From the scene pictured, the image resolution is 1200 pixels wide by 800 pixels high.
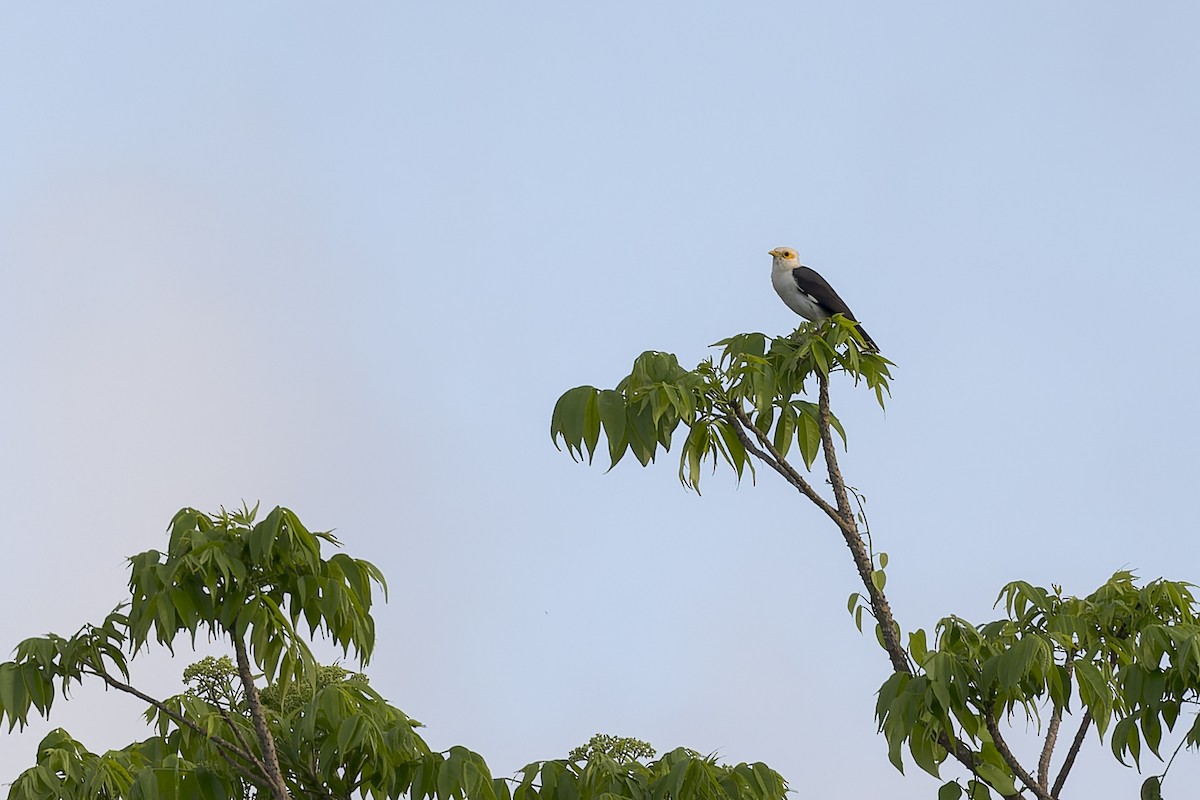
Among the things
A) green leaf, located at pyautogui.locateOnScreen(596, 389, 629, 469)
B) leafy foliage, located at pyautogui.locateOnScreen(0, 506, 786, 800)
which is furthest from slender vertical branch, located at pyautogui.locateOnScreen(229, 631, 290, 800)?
green leaf, located at pyautogui.locateOnScreen(596, 389, 629, 469)

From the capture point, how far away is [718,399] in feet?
24.2

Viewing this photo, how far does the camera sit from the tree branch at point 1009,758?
23.0 feet

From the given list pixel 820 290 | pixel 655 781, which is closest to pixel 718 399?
pixel 655 781

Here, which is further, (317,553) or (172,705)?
(172,705)

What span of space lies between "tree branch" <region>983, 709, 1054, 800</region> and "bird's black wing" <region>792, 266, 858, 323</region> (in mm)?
5077

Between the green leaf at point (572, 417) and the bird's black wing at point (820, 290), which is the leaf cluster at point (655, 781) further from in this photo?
the bird's black wing at point (820, 290)

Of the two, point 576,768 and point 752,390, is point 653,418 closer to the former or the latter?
point 752,390

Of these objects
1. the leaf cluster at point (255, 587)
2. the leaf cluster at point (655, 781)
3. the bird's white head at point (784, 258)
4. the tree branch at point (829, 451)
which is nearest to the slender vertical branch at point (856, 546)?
the tree branch at point (829, 451)

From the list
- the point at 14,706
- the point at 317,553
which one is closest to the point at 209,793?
the point at 14,706

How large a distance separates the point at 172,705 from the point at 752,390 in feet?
12.3

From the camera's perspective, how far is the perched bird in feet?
38.7

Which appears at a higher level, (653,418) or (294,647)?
(653,418)

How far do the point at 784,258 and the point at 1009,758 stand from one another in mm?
6303

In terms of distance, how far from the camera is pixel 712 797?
25.4ft
